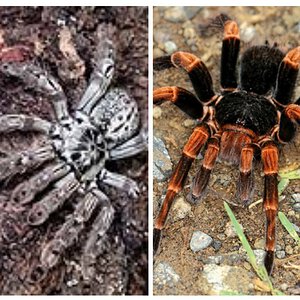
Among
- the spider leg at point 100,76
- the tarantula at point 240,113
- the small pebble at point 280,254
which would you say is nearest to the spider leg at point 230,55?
the tarantula at point 240,113

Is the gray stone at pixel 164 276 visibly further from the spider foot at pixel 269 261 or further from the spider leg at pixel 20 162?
the spider leg at pixel 20 162

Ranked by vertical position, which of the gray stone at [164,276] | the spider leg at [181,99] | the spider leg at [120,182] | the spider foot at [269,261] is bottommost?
the gray stone at [164,276]

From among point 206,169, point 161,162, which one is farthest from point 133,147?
point 206,169

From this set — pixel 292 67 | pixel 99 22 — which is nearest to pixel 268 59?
pixel 292 67

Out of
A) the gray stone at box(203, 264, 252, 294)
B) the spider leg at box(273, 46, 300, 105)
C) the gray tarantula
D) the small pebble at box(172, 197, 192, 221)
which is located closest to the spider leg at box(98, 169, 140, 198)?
the gray tarantula

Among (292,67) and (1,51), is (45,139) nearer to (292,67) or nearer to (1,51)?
(1,51)

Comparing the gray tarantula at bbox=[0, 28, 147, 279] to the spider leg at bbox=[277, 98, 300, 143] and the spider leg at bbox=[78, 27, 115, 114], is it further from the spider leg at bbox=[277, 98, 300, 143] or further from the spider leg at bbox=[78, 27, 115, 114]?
the spider leg at bbox=[277, 98, 300, 143]
